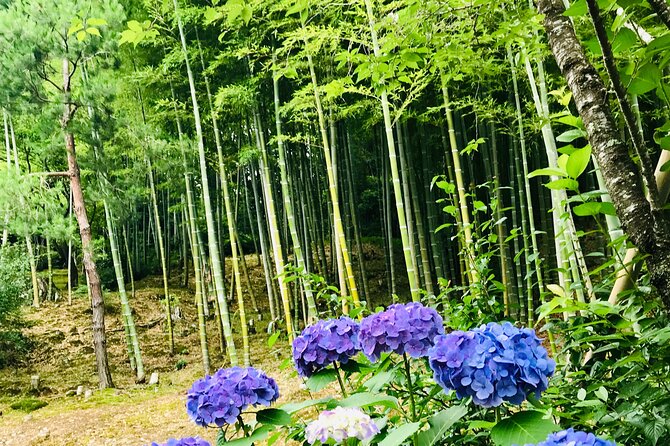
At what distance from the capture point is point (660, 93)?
0.66 meters

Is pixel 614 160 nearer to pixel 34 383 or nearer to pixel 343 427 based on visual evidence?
pixel 343 427

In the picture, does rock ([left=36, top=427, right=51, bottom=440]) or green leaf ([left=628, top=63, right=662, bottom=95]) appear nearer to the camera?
green leaf ([left=628, top=63, right=662, bottom=95])

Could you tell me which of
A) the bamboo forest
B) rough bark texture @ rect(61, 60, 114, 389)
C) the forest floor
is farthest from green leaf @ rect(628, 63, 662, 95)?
rough bark texture @ rect(61, 60, 114, 389)

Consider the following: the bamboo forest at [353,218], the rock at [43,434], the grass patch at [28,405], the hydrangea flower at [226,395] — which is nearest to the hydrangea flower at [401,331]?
the bamboo forest at [353,218]

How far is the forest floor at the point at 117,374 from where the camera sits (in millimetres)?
4148

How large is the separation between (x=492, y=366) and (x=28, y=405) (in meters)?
6.53

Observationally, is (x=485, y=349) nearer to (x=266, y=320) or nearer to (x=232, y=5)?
(x=232, y=5)

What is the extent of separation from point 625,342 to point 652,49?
49 centimetres

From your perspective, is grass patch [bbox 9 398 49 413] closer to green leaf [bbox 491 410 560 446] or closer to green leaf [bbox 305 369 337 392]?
green leaf [bbox 305 369 337 392]

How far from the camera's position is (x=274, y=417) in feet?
2.72

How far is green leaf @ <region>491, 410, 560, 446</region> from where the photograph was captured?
600mm

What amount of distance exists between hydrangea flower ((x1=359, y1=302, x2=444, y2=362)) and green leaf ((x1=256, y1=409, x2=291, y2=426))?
18 centimetres

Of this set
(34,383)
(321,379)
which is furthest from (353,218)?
(321,379)

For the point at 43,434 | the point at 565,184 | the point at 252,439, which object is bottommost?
the point at 43,434
